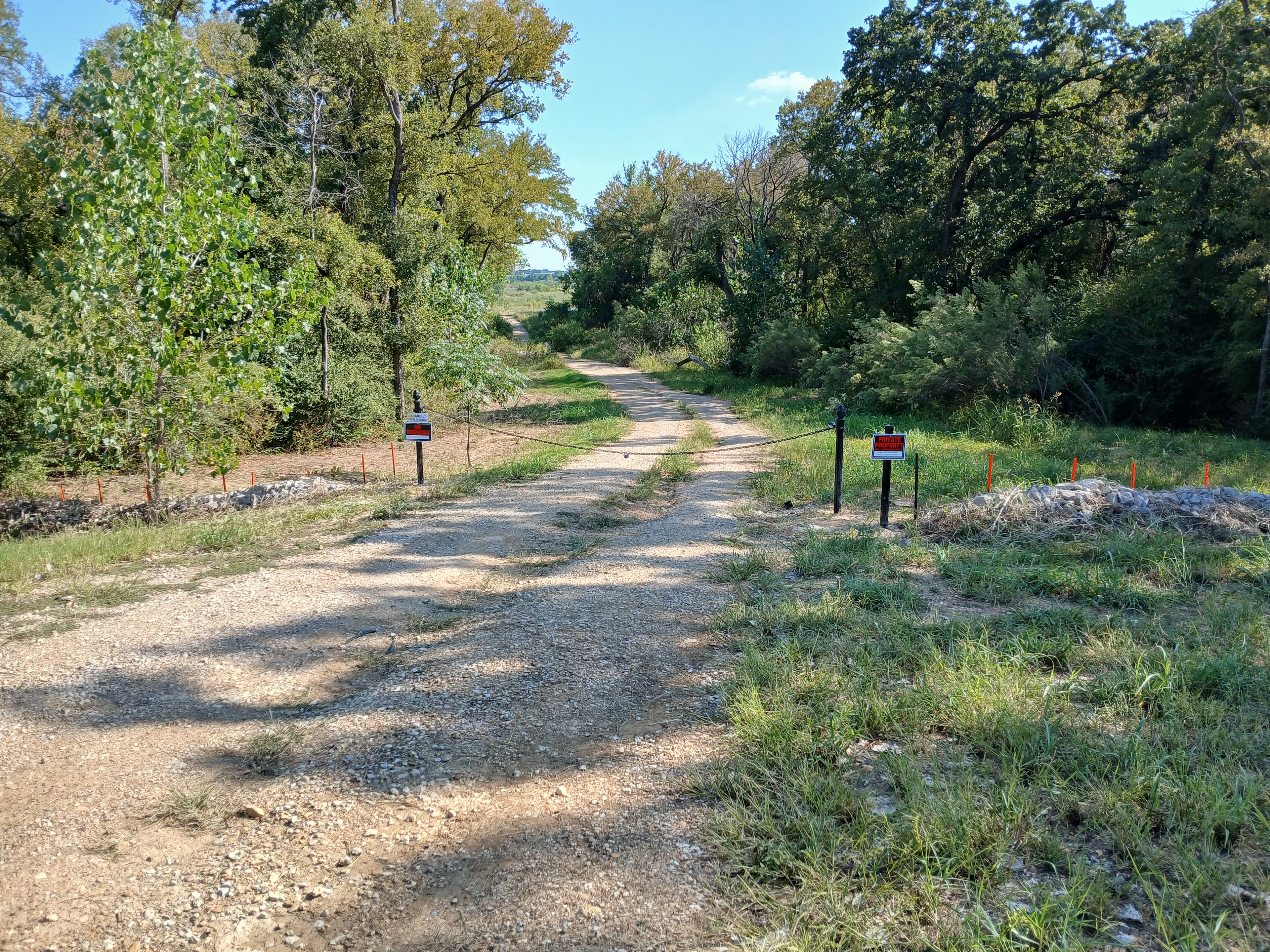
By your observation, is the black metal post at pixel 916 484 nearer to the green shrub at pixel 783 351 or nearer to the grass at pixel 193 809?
the grass at pixel 193 809

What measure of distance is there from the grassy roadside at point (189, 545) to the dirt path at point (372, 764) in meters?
0.63

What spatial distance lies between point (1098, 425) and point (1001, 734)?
15.1 m

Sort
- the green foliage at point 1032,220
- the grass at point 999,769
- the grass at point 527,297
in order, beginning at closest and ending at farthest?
the grass at point 999,769
the green foliage at point 1032,220
the grass at point 527,297

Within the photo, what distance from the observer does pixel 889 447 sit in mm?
8086

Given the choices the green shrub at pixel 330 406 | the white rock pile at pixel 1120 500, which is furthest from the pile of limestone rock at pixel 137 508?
the white rock pile at pixel 1120 500

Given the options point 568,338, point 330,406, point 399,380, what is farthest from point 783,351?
point 568,338

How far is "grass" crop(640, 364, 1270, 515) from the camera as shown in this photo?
10227 millimetres

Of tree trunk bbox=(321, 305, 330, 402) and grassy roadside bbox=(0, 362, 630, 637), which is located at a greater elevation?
tree trunk bbox=(321, 305, 330, 402)

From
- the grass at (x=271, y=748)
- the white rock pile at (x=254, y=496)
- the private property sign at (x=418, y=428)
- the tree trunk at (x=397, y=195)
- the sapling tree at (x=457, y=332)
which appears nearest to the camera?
the grass at (x=271, y=748)

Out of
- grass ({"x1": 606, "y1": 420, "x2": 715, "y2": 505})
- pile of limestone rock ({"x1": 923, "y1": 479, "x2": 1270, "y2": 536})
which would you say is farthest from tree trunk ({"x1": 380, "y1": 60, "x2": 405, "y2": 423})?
pile of limestone rock ({"x1": 923, "y1": 479, "x2": 1270, "y2": 536})

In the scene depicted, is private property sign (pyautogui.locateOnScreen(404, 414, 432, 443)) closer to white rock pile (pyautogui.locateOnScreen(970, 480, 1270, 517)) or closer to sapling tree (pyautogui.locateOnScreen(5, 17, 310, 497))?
sapling tree (pyautogui.locateOnScreen(5, 17, 310, 497))

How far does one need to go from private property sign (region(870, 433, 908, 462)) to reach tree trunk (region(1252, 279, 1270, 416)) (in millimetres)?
10627

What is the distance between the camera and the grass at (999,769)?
2.61 meters

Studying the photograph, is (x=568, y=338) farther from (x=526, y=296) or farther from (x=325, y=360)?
(x=526, y=296)
